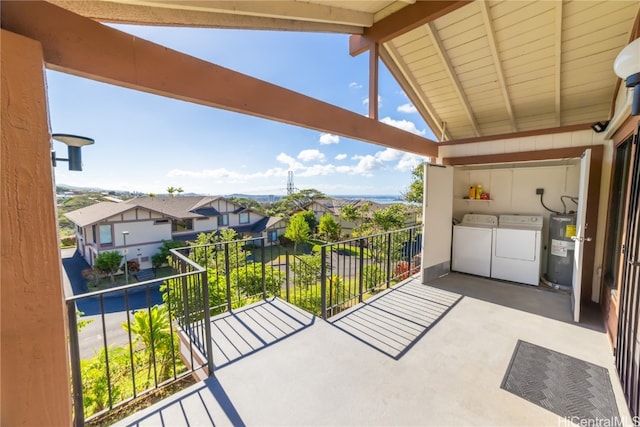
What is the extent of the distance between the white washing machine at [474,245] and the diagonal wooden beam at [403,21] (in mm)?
3136

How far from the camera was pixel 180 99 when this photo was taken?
171cm

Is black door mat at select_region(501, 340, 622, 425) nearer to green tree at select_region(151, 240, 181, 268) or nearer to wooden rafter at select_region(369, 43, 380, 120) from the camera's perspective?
wooden rafter at select_region(369, 43, 380, 120)

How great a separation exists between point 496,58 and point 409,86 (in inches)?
43.9

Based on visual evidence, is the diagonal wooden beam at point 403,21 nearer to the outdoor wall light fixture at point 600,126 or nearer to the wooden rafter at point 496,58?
the wooden rafter at point 496,58

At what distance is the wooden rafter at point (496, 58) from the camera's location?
8.65 ft

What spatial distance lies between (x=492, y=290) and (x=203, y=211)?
18.2 meters

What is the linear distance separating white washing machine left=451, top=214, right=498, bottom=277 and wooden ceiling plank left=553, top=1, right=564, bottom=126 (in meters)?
1.78

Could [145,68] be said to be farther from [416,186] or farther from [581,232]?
[416,186]

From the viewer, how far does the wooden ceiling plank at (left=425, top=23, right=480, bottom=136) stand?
3.01 metres

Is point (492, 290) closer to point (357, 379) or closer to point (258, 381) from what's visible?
point (357, 379)

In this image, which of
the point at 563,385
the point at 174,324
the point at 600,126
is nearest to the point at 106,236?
the point at 174,324

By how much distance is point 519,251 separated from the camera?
396cm

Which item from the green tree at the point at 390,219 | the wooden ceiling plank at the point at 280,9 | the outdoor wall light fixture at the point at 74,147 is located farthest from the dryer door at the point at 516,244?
the green tree at the point at 390,219

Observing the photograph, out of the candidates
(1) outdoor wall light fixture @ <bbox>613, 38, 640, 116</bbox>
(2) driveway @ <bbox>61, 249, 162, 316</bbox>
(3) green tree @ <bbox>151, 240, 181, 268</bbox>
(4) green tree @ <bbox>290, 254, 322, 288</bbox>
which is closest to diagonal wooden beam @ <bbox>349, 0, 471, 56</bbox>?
(1) outdoor wall light fixture @ <bbox>613, 38, 640, 116</bbox>
